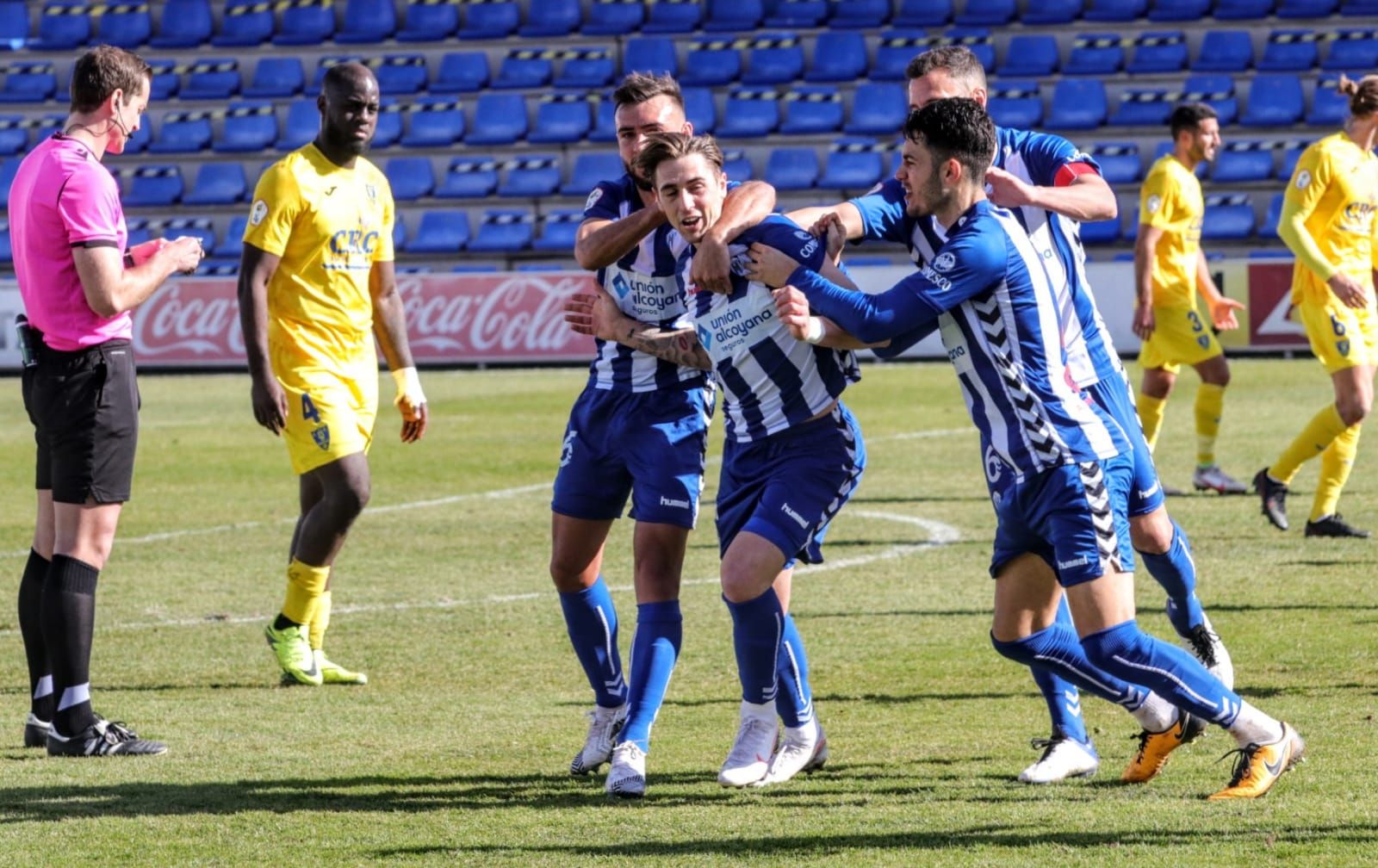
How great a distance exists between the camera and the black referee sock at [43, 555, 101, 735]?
6121 millimetres

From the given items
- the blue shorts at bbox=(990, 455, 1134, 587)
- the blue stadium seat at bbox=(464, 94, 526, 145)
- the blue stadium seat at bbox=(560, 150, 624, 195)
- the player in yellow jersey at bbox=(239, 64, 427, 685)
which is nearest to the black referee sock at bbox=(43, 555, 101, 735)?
the player in yellow jersey at bbox=(239, 64, 427, 685)

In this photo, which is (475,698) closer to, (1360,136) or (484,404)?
(1360,136)

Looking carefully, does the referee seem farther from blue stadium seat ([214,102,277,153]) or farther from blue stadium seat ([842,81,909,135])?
blue stadium seat ([214,102,277,153])

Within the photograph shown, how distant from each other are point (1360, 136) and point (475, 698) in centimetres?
602

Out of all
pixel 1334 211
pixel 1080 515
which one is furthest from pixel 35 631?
pixel 1334 211

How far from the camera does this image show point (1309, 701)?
248 inches

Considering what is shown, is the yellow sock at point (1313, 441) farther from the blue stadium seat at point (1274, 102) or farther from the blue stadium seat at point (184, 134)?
the blue stadium seat at point (184, 134)

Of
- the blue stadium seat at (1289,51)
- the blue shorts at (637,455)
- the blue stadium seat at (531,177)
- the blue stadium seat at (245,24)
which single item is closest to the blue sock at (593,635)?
the blue shorts at (637,455)

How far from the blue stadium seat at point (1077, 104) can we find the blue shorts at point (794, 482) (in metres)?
22.2

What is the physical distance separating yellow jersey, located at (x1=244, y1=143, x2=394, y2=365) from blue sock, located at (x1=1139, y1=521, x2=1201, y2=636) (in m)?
3.29

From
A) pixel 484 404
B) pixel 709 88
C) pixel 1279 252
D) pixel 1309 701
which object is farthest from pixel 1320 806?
pixel 709 88

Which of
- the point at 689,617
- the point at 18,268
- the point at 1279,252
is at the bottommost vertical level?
the point at 1279,252

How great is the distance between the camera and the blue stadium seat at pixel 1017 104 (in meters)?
26.7

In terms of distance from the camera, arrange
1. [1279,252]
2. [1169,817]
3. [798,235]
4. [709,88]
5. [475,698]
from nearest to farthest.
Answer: [1169,817]
[798,235]
[475,698]
[1279,252]
[709,88]
